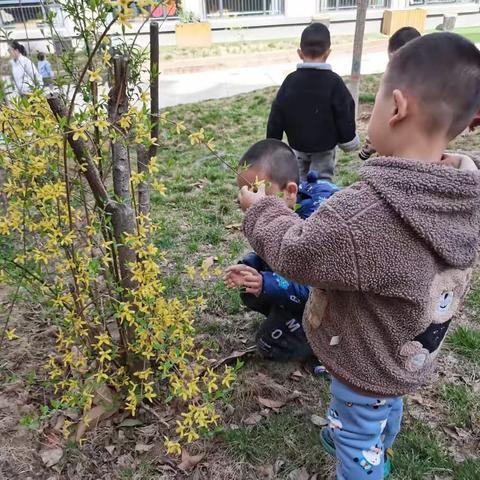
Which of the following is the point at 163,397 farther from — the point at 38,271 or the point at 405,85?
the point at 405,85

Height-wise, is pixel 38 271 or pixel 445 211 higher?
pixel 445 211

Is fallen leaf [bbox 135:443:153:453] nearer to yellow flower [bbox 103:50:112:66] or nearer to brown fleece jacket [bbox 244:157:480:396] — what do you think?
brown fleece jacket [bbox 244:157:480:396]

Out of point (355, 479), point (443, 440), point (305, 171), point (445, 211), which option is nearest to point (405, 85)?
point (445, 211)

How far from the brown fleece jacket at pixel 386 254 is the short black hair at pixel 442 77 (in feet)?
0.43

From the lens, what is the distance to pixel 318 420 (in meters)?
2.26

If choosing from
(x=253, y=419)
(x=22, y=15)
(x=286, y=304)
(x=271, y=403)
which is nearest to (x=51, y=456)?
(x=253, y=419)

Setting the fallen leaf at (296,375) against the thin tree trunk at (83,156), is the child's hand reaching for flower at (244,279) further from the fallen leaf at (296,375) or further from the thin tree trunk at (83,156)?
the thin tree trunk at (83,156)

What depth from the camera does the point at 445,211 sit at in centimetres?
124

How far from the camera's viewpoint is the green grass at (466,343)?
2.59 meters

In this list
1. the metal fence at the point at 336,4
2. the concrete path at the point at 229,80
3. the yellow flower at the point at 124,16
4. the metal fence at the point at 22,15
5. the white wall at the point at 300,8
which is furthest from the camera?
the metal fence at the point at 336,4

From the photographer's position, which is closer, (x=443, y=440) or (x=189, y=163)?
(x=443, y=440)

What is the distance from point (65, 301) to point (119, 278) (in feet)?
0.78

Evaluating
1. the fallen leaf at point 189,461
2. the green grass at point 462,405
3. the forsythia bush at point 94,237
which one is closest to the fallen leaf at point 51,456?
the forsythia bush at point 94,237

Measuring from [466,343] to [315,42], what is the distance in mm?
2468
